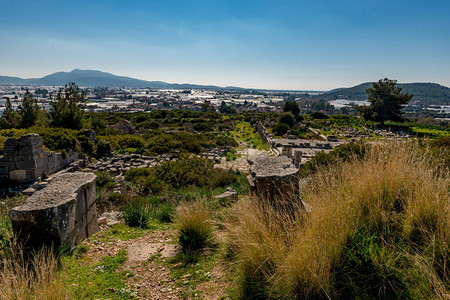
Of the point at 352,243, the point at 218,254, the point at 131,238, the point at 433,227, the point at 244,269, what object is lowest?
the point at 131,238

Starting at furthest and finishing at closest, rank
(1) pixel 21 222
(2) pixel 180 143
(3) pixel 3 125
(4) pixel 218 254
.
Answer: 1. (2) pixel 180 143
2. (3) pixel 3 125
3. (4) pixel 218 254
4. (1) pixel 21 222

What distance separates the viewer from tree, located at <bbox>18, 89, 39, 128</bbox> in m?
17.9

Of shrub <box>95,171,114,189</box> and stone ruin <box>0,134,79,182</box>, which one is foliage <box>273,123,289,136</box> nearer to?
shrub <box>95,171,114,189</box>

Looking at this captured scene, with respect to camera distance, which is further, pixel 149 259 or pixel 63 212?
pixel 149 259

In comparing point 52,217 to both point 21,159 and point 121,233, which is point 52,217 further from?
point 21,159

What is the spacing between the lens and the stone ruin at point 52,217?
3506 mm

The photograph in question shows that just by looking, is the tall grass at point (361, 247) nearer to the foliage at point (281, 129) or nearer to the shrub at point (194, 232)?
the shrub at point (194, 232)

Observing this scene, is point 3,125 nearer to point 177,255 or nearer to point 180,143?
point 180,143

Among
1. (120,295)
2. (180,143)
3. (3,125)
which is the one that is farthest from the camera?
(180,143)

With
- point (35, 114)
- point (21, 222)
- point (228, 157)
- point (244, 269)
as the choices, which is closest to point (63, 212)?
point (21, 222)

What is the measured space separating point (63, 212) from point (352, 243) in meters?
3.86

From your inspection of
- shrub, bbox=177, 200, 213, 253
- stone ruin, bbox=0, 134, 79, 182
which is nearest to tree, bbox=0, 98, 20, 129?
stone ruin, bbox=0, 134, 79, 182

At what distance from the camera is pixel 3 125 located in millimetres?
17828

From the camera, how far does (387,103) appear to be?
135 feet
